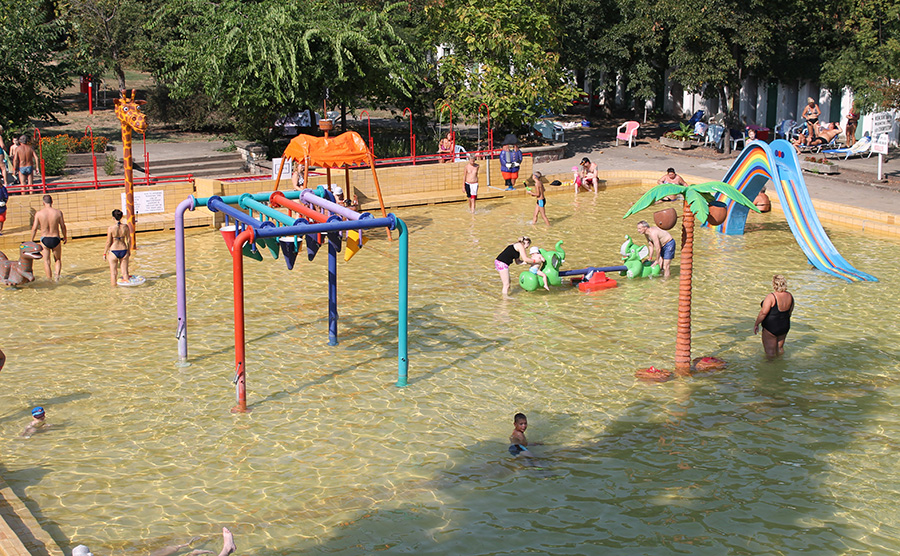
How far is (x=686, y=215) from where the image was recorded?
12.1m

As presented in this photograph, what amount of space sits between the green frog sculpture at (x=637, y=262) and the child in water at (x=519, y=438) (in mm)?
8268

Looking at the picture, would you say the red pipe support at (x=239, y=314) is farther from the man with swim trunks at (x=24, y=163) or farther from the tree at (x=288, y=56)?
the tree at (x=288, y=56)

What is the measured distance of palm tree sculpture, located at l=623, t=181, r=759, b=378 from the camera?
466 inches

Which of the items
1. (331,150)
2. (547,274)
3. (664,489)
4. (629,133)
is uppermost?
(629,133)

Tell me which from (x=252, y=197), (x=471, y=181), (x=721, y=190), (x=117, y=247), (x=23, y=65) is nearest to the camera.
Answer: (x=721, y=190)

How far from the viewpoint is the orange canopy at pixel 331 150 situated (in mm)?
19625

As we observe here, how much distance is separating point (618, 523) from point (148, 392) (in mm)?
6813

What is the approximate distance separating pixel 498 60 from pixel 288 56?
8653 mm

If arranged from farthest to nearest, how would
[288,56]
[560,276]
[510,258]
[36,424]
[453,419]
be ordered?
[288,56] → [560,276] → [510,258] → [453,419] → [36,424]

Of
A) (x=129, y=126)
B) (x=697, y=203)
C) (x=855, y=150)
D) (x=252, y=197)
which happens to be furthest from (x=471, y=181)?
(x=855, y=150)

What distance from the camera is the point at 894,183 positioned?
88.2ft

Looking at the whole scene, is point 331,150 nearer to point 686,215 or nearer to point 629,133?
point 686,215

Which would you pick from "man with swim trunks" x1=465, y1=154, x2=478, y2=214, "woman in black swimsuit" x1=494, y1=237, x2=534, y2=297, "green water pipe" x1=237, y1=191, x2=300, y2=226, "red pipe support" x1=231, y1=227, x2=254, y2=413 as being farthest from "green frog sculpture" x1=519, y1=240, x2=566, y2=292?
"man with swim trunks" x1=465, y1=154, x2=478, y2=214

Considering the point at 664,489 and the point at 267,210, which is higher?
the point at 267,210
